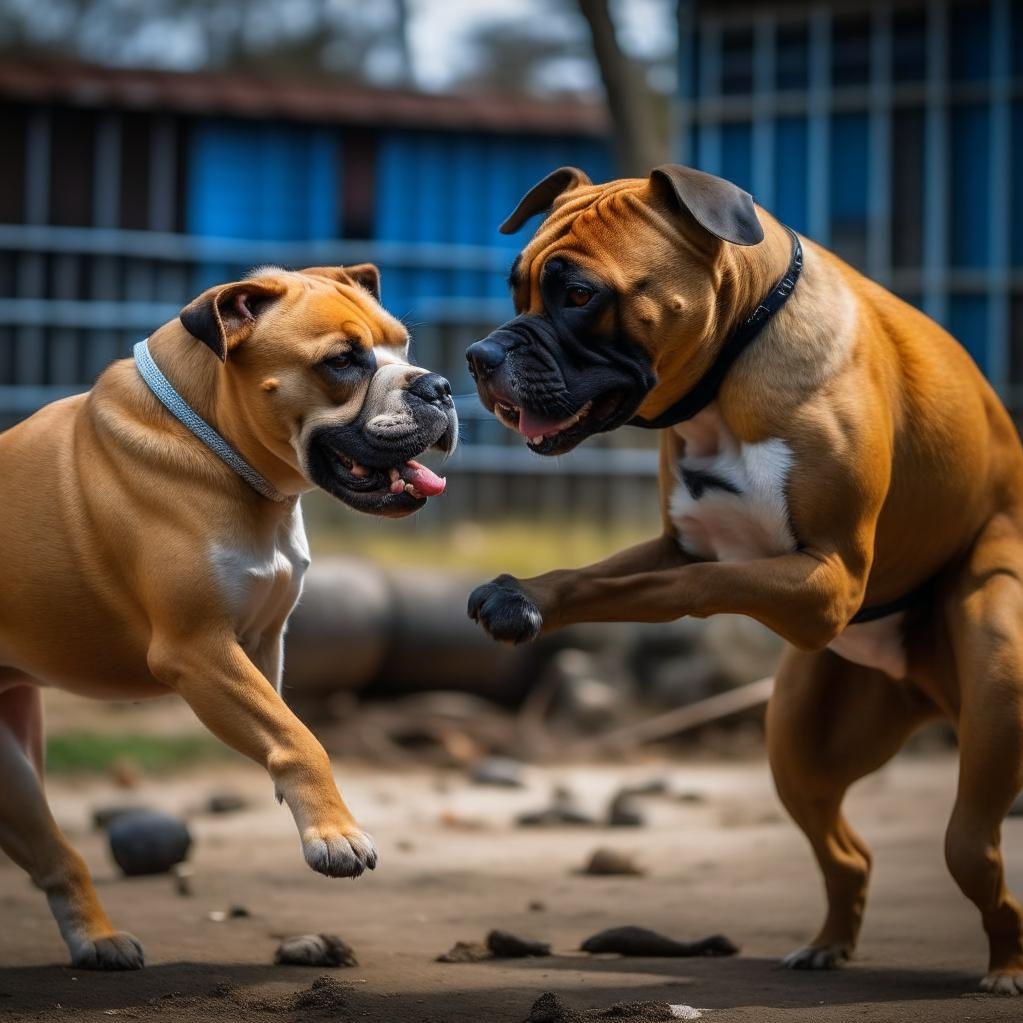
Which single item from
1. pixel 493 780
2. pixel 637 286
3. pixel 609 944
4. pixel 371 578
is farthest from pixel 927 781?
pixel 637 286

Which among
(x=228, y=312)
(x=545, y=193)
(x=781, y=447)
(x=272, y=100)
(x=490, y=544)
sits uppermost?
(x=272, y=100)

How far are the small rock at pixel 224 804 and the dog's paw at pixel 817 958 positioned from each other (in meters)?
4.55

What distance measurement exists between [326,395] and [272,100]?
11546mm

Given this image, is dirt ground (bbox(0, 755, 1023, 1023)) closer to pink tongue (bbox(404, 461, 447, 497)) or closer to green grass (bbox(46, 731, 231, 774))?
green grass (bbox(46, 731, 231, 774))

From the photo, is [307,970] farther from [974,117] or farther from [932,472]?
[974,117]

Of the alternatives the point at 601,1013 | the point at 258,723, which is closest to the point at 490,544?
the point at 258,723

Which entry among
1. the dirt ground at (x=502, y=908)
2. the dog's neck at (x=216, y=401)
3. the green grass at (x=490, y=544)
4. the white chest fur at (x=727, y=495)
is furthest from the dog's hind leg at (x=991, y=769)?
the green grass at (x=490, y=544)

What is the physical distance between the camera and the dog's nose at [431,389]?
4.33m

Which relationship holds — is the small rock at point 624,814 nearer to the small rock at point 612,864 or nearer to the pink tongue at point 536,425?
the small rock at point 612,864

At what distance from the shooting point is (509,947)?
487 cm

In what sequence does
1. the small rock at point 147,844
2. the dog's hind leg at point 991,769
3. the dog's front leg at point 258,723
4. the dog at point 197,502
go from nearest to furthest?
the dog's front leg at point 258,723 → the dog at point 197,502 → the dog's hind leg at point 991,769 → the small rock at point 147,844

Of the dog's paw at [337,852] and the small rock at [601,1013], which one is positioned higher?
the dog's paw at [337,852]

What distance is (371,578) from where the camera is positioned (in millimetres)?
11352

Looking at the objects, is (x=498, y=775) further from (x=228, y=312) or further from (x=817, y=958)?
(x=228, y=312)
